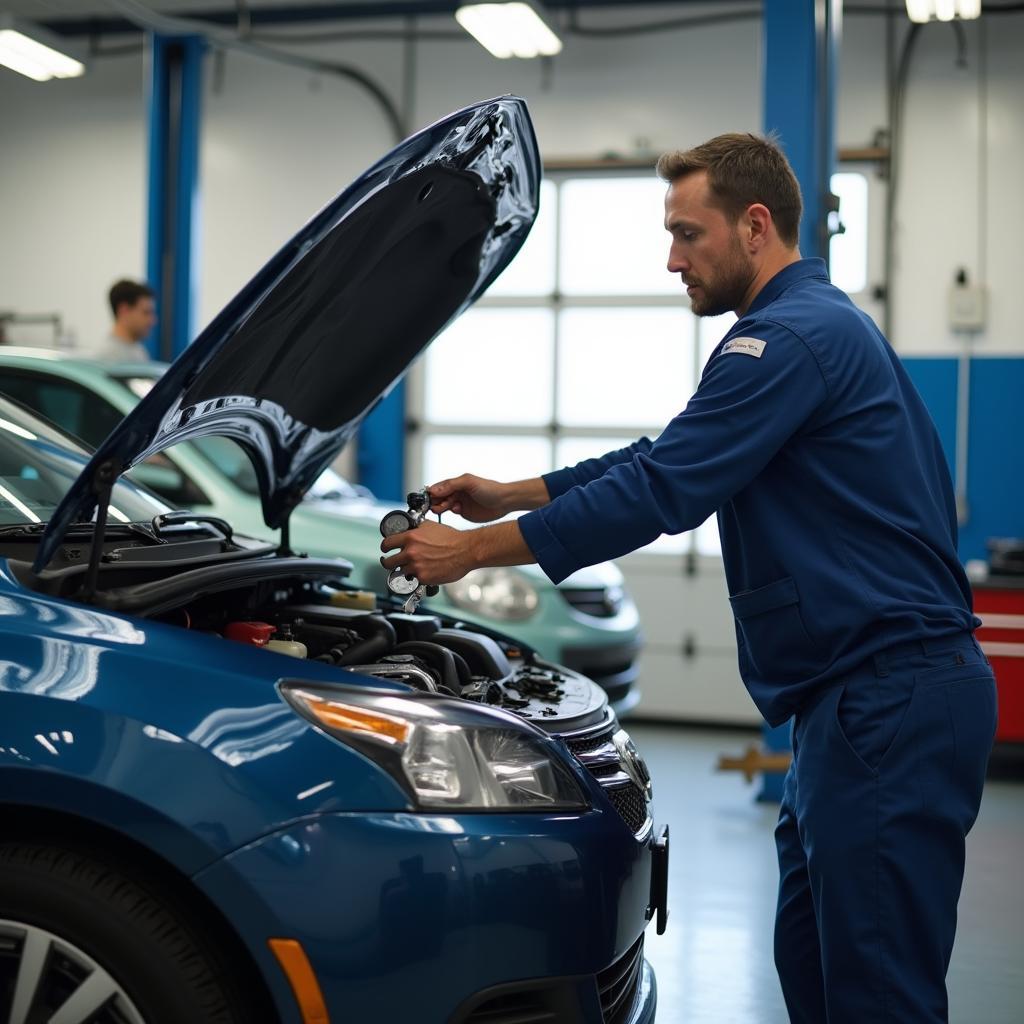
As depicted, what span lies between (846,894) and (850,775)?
18cm

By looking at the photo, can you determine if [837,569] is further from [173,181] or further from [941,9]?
[173,181]

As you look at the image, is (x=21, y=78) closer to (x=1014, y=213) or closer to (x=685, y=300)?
(x=685, y=300)

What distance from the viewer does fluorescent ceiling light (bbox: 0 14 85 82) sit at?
705 cm

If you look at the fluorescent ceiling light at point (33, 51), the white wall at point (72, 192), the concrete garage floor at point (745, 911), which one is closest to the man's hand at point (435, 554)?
the concrete garage floor at point (745, 911)

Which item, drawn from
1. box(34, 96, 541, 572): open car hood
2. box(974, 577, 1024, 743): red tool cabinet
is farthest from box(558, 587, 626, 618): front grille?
box(34, 96, 541, 572): open car hood

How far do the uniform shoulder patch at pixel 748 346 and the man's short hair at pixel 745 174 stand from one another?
0.76 ft

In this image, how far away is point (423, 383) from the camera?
8.09 metres

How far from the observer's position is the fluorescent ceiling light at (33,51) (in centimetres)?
705

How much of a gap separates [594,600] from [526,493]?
280 cm

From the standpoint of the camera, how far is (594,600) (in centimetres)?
518

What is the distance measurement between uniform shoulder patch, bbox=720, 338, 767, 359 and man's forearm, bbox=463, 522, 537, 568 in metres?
0.44

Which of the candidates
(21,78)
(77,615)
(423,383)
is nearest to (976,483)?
(423,383)

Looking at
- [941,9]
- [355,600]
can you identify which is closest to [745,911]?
[355,600]

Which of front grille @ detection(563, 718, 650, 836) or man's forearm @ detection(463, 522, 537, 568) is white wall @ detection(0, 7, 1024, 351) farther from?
man's forearm @ detection(463, 522, 537, 568)
